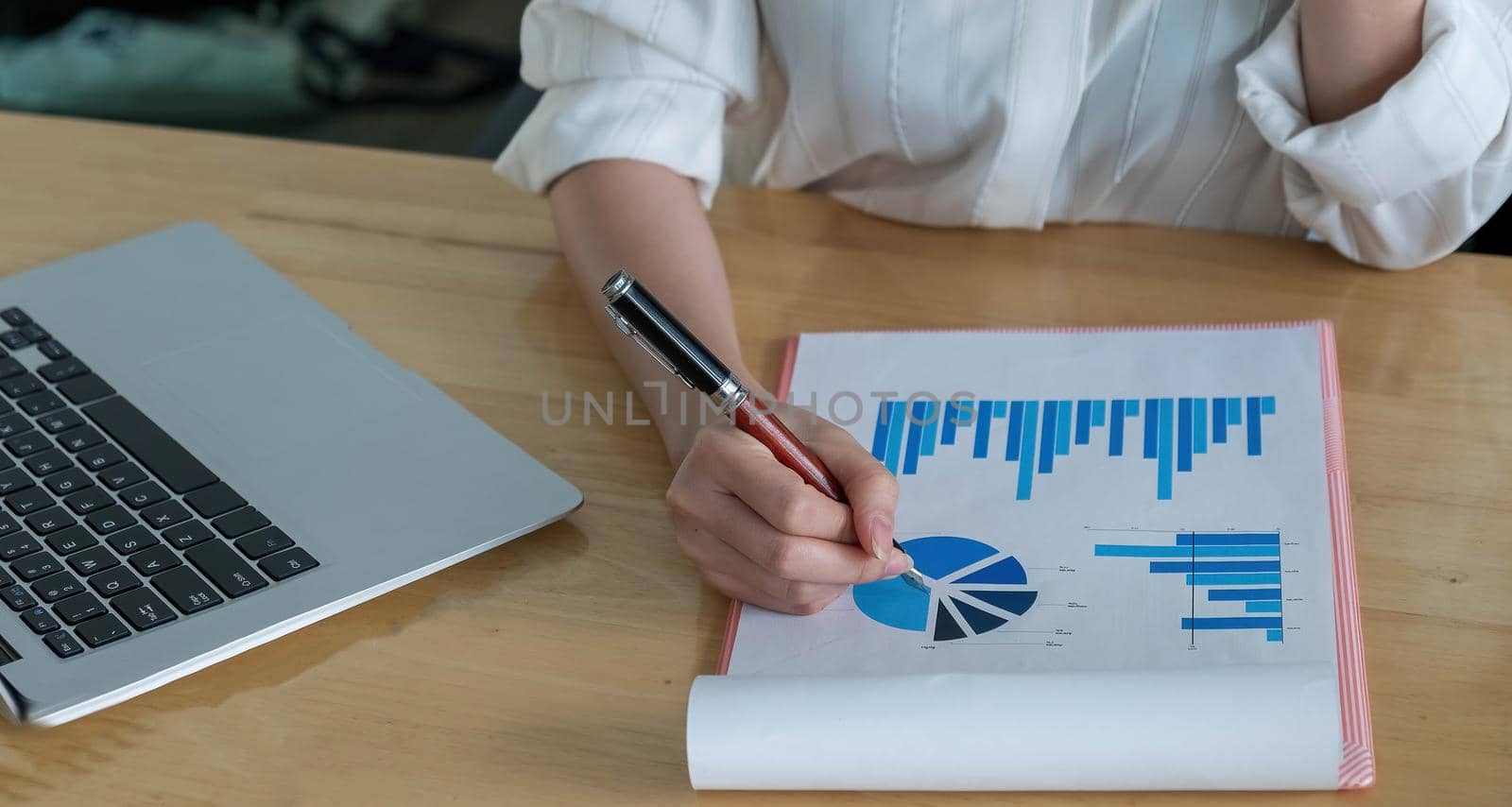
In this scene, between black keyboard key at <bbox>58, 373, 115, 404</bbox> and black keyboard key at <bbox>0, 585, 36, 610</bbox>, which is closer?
black keyboard key at <bbox>0, 585, 36, 610</bbox>

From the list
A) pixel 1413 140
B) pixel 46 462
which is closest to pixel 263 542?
pixel 46 462

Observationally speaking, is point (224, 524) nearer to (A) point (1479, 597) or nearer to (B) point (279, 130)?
(A) point (1479, 597)

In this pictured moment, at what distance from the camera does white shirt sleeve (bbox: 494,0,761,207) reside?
83cm

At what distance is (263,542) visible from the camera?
2.00 feet

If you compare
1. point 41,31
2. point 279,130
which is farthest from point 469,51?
point 41,31

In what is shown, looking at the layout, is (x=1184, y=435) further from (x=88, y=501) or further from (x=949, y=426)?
(x=88, y=501)

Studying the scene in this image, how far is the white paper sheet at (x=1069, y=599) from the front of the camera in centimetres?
49

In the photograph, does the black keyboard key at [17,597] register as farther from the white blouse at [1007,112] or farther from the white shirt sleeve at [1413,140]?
the white shirt sleeve at [1413,140]

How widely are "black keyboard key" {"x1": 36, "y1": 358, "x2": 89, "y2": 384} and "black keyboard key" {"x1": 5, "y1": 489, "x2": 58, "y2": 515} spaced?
0.32ft

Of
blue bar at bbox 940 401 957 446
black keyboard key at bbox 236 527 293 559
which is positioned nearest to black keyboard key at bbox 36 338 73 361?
black keyboard key at bbox 236 527 293 559

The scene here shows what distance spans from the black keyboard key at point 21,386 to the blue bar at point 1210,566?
0.55m

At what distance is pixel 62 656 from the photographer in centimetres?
55

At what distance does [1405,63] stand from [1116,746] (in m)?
0.46

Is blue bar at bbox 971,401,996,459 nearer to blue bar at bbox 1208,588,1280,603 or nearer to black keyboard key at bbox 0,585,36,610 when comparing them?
blue bar at bbox 1208,588,1280,603
